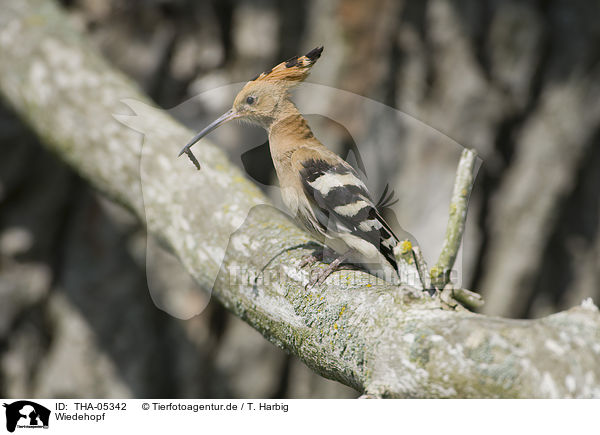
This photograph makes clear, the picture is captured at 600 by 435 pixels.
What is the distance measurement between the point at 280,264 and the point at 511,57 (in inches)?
73.0

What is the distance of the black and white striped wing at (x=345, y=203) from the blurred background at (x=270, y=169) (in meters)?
1.11

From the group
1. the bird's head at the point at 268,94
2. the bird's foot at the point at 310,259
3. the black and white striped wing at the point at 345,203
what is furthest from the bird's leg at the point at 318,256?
the bird's head at the point at 268,94

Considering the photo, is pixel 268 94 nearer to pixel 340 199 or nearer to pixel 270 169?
pixel 340 199

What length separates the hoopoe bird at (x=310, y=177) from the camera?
1.08 metres

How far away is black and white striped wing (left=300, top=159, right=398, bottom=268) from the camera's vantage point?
108cm

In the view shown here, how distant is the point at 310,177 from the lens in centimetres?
111

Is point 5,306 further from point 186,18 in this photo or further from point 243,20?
point 243,20

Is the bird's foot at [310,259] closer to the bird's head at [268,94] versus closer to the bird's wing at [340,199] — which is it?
the bird's wing at [340,199]

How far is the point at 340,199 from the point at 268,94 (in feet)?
0.83

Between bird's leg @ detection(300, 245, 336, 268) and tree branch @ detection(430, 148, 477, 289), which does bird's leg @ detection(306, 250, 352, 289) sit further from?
tree branch @ detection(430, 148, 477, 289)

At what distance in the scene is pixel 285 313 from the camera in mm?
1142
